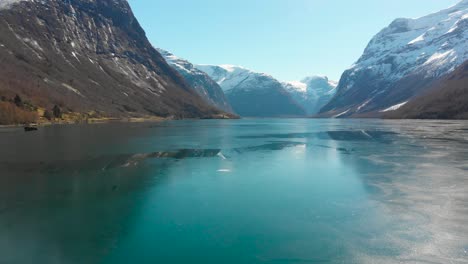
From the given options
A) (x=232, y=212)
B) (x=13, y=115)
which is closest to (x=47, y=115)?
(x=13, y=115)

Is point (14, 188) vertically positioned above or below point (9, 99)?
below

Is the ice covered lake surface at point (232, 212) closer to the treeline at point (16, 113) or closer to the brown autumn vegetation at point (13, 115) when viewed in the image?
the brown autumn vegetation at point (13, 115)

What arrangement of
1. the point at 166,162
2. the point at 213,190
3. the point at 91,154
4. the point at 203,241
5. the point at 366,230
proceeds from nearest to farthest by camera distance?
the point at 203,241 → the point at 366,230 → the point at 213,190 → the point at 166,162 → the point at 91,154

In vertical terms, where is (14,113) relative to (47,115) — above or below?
above

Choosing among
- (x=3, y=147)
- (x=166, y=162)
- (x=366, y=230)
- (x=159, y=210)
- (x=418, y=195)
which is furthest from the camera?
(x=3, y=147)

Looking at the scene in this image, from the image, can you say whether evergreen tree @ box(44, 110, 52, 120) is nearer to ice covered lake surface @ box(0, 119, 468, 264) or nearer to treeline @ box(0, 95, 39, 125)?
treeline @ box(0, 95, 39, 125)

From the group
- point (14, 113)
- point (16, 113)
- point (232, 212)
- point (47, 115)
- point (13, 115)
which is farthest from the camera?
point (47, 115)

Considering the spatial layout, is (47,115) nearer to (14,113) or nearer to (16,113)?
(16,113)

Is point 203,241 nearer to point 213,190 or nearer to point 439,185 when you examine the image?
point 213,190

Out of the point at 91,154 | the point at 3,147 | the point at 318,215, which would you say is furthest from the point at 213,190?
the point at 3,147

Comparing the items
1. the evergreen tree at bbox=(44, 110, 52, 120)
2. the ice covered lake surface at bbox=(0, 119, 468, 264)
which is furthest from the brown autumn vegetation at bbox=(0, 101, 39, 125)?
the ice covered lake surface at bbox=(0, 119, 468, 264)
